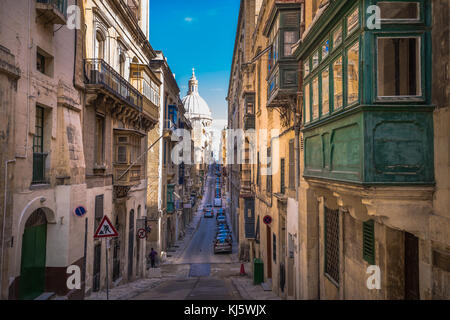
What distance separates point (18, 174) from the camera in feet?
27.3

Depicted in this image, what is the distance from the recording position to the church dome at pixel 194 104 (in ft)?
384

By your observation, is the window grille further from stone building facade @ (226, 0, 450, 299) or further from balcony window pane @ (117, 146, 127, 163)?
balcony window pane @ (117, 146, 127, 163)

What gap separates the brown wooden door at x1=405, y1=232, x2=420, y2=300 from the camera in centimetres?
634

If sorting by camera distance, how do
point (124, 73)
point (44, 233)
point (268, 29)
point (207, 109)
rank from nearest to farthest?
point (44, 233)
point (268, 29)
point (124, 73)
point (207, 109)

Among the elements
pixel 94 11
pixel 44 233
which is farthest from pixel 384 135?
pixel 94 11

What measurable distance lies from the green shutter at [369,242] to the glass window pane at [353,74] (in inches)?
117

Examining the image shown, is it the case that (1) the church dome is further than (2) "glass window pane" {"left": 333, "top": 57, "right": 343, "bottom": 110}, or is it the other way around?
(1) the church dome

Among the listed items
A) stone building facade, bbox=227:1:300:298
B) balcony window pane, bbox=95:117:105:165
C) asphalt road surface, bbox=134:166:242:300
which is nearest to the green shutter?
stone building facade, bbox=227:1:300:298

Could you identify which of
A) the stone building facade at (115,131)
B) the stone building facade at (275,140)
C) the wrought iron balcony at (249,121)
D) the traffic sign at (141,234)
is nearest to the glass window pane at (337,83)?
the stone building facade at (275,140)

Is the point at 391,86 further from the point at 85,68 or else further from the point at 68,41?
the point at 85,68

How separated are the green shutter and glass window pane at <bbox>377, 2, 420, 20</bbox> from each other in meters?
4.21

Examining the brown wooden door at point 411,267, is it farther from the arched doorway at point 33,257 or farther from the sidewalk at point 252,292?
the arched doorway at point 33,257

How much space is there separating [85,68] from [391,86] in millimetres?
11324

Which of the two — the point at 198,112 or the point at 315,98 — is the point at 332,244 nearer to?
the point at 315,98
